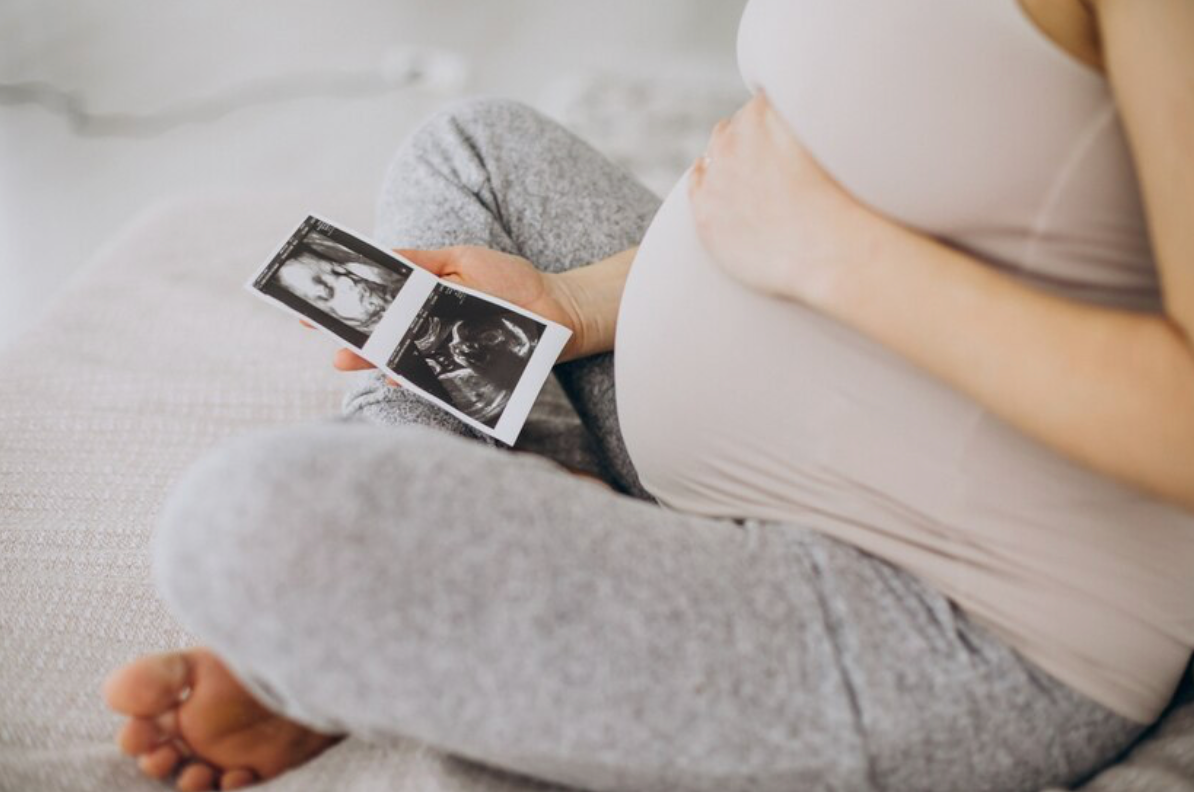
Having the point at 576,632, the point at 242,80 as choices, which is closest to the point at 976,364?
the point at 576,632

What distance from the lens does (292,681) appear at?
538mm

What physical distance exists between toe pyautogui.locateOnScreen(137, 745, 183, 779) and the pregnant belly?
0.39 meters

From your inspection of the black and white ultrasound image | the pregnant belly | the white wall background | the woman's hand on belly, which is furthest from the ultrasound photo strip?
the white wall background

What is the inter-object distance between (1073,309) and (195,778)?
611 mm

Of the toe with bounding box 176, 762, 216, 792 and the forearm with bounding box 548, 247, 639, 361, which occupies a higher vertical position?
the forearm with bounding box 548, 247, 639, 361

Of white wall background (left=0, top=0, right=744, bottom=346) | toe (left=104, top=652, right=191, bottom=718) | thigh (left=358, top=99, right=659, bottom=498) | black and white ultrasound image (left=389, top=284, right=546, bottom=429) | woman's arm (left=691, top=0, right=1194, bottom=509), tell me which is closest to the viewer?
woman's arm (left=691, top=0, right=1194, bottom=509)

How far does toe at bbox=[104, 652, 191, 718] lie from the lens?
2.04 feet

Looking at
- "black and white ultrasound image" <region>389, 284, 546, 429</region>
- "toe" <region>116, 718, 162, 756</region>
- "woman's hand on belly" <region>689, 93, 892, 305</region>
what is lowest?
"toe" <region>116, 718, 162, 756</region>

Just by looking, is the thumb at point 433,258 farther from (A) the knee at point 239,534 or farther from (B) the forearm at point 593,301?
(A) the knee at point 239,534

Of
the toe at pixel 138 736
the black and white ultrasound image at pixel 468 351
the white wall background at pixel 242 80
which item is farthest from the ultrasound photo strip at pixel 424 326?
the white wall background at pixel 242 80

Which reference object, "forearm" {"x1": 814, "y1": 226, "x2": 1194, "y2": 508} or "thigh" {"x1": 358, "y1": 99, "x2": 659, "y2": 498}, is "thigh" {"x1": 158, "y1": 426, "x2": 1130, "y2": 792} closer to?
"forearm" {"x1": 814, "y1": 226, "x2": 1194, "y2": 508}

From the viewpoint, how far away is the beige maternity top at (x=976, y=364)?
1.95 ft

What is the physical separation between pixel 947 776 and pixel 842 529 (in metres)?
0.16

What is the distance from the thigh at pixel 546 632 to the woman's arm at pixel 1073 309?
0.15m
